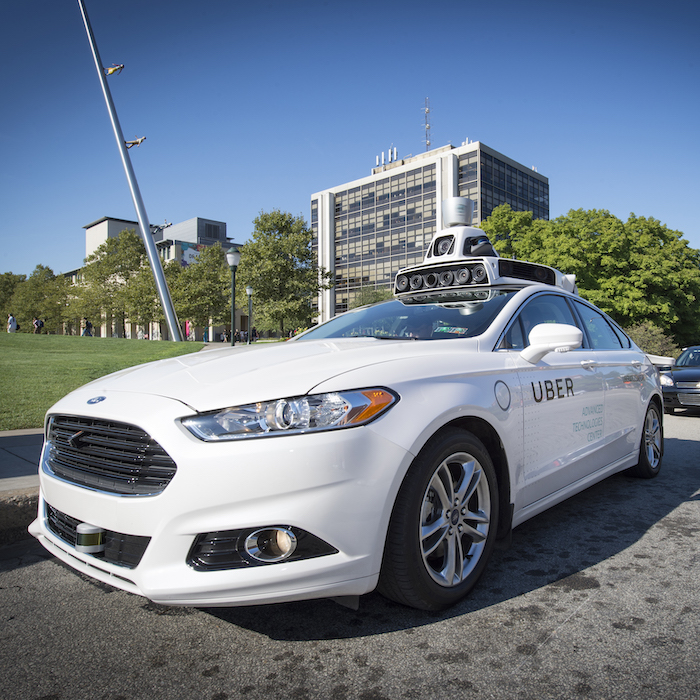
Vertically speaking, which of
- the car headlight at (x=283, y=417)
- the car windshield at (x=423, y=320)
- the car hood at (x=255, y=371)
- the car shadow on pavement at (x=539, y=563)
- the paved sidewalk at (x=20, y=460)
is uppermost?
the car windshield at (x=423, y=320)

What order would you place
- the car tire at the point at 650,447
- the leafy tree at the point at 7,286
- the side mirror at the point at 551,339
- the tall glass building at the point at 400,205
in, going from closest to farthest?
1. the side mirror at the point at 551,339
2. the car tire at the point at 650,447
3. the leafy tree at the point at 7,286
4. the tall glass building at the point at 400,205

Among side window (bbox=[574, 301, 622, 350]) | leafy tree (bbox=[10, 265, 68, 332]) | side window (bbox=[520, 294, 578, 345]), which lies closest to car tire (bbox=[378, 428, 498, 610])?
side window (bbox=[520, 294, 578, 345])

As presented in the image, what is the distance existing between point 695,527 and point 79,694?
11.5 ft

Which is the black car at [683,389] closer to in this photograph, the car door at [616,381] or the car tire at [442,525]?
the car door at [616,381]

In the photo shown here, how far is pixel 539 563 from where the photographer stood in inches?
111

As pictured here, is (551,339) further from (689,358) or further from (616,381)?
(689,358)

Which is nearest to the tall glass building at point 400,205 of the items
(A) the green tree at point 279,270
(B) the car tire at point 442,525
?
(A) the green tree at point 279,270

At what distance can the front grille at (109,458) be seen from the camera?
1.95 meters

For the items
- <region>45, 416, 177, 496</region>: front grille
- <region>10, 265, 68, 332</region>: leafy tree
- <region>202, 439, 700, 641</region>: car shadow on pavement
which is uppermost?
<region>10, 265, 68, 332</region>: leafy tree

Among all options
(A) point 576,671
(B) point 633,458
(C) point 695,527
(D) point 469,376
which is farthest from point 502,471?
(B) point 633,458

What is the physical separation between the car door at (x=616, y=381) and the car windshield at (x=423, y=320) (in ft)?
3.38

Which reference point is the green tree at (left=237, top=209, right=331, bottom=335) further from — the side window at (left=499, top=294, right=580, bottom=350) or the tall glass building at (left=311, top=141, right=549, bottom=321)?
the tall glass building at (left=311, top=141, right=549, bottom=321)

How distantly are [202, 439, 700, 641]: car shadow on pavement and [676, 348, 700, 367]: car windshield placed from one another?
755 cm

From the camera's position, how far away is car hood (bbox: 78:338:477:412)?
6.63 ft
